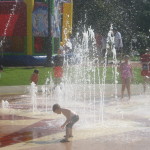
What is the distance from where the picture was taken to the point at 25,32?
82.2ft

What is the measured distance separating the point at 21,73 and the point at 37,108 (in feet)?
28.9

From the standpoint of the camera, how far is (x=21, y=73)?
2055cm

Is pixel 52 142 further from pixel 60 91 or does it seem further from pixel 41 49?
pixel 41 49

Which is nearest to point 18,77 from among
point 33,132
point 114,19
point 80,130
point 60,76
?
point 60,76

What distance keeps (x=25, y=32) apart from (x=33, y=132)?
16.8 meters

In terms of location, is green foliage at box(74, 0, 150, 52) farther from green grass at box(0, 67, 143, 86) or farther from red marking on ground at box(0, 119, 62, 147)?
red marking on ground at box(0, 119, 62, 147)

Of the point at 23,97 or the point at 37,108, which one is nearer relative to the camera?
the point at 37,108

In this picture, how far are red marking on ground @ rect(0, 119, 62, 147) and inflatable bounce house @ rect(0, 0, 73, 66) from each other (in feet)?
50.3

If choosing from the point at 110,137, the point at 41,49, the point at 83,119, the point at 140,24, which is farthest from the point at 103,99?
the point at 140,24

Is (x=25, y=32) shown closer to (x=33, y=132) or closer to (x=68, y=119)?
(x=33, y=132)

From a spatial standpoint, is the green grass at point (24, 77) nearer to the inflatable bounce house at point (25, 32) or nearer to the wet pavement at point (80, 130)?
the inflatable bounce house at point (25, 32)

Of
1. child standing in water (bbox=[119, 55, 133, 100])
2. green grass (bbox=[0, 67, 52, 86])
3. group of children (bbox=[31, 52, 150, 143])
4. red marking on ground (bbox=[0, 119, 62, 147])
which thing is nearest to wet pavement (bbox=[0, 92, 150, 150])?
red marking on ground (bbox=[0, 119, 62, 147])

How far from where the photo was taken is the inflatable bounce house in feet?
81.7

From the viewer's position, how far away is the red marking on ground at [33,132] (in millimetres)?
8039
